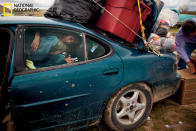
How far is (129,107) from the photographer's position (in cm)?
204

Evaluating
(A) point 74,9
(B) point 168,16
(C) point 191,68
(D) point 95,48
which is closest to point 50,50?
(D) point 95,48

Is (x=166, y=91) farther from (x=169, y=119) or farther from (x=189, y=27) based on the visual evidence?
(x=189, y=27)

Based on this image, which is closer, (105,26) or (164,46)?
(105,26)

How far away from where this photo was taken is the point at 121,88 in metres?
1.89

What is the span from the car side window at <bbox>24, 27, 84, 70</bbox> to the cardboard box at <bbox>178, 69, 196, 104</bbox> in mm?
1987

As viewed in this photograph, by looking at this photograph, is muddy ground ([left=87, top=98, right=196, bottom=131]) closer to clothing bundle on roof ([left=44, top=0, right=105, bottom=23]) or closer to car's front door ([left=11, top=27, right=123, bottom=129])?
car's front door ([left=11, top=27, right=123, bottom=129])

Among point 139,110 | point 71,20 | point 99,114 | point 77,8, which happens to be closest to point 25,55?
point 71,20

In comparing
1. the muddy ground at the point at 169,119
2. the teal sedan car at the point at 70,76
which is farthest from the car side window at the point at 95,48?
the muddy ground at the point at 169,119

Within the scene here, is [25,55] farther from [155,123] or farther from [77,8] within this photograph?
[155,123]

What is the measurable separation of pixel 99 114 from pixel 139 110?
0.65 metres

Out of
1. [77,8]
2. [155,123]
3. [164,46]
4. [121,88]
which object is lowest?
[155,123]

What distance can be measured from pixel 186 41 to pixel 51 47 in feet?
10.0

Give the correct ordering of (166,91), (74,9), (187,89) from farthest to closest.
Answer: (187,89) → (166,91) → (74,9)

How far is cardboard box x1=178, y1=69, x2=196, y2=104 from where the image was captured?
262cm
